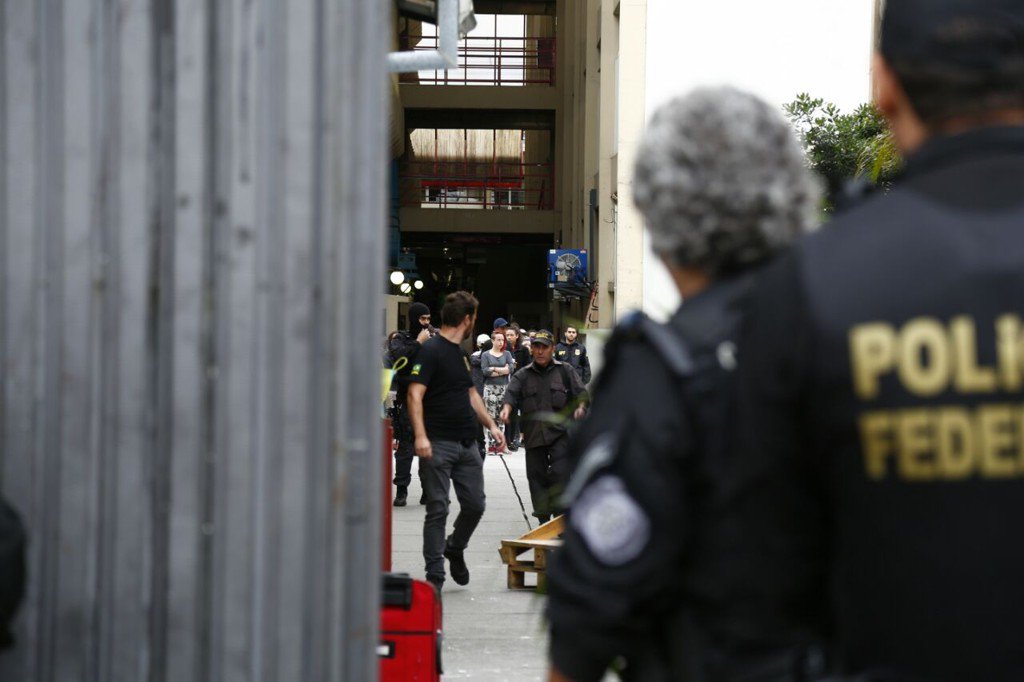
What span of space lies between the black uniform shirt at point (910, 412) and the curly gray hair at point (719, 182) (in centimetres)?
28

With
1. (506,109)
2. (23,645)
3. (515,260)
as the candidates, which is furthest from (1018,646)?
(515,260)

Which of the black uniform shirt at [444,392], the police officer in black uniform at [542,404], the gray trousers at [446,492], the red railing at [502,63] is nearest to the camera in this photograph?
the gray trousers at [446,492]

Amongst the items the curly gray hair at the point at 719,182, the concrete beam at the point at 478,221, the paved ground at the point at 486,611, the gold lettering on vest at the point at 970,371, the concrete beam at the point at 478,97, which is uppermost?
the concrete beam at the point at 478,97

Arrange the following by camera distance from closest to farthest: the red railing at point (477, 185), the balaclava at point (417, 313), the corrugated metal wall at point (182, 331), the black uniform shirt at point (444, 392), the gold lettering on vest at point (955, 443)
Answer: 1. the gold lettering on vest at point (955, 443)
2. the corrugated metal wall at point (182, 331)
3. the black uniform shirt at point (444, 392)
4. the balaclava at point (417, 313)
5. the red railing at point (477, 185)

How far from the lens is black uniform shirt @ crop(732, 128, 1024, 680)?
173cm

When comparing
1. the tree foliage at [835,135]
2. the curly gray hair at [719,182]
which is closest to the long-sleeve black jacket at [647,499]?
the curly gray hair at [719,182]

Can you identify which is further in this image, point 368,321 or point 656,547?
point 368,321

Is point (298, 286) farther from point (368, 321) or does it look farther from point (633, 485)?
point (633, 485)

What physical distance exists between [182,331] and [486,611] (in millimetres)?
5943

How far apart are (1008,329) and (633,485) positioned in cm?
55

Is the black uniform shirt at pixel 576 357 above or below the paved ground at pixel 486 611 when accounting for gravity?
above

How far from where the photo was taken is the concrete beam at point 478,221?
139ft

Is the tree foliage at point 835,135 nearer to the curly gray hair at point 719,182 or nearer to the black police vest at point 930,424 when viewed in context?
the curly gray hair at point 719,182

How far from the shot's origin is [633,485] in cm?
193
